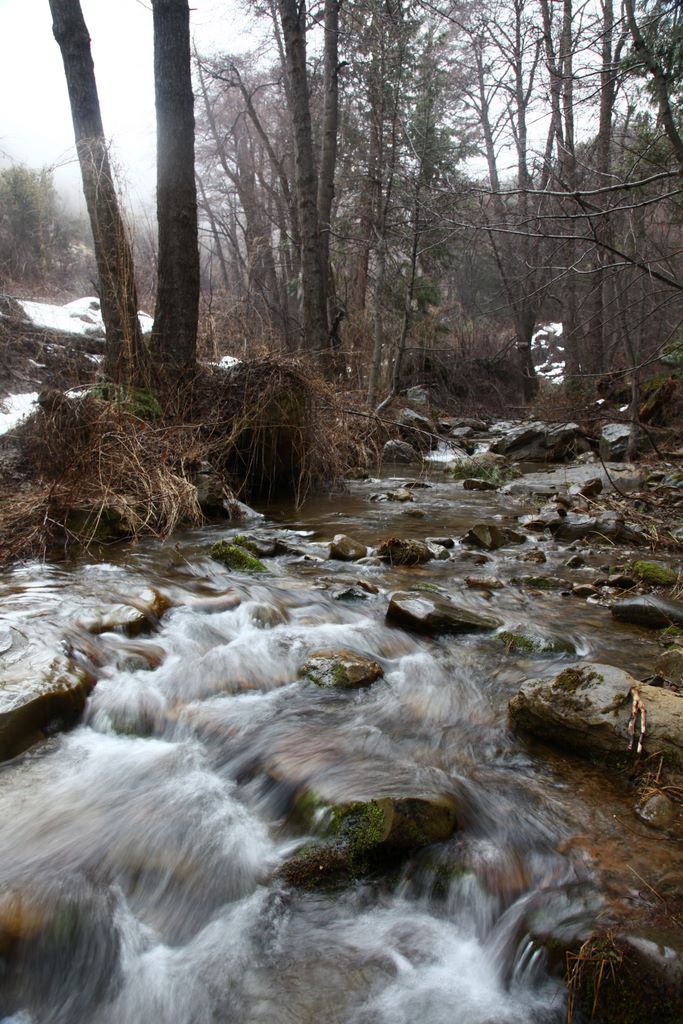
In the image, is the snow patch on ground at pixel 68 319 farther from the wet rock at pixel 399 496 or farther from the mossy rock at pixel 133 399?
the wet rock at pixel 399 496

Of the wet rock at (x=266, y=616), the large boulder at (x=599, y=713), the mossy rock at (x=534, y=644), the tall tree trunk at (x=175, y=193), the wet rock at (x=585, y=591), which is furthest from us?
the tall tree trunk at (x=175, y=193)

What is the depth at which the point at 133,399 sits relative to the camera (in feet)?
19.4

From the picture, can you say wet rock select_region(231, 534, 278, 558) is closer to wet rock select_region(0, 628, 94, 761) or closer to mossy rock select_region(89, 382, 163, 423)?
mossy rock select_region(89, 382, 163, 423)

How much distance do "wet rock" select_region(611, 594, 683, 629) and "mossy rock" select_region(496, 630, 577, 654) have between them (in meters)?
0.45

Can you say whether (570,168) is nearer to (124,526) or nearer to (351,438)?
(124,526)

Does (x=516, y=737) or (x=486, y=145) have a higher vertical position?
(x=486, y=145)

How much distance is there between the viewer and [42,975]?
5.07ft

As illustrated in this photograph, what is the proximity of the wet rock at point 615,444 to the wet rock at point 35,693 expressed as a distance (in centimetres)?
835

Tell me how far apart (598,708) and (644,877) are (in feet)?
2.01

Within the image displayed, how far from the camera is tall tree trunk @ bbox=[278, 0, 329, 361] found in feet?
33.3

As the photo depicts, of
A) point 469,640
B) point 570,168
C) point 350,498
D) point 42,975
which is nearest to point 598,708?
point 469,640

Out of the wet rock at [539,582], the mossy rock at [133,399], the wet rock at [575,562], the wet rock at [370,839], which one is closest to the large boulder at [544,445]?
the wet rock at [575,562]

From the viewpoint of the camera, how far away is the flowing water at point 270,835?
5.04ft

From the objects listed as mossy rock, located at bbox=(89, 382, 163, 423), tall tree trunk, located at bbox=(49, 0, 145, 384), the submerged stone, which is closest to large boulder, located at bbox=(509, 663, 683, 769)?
the submerged stone
